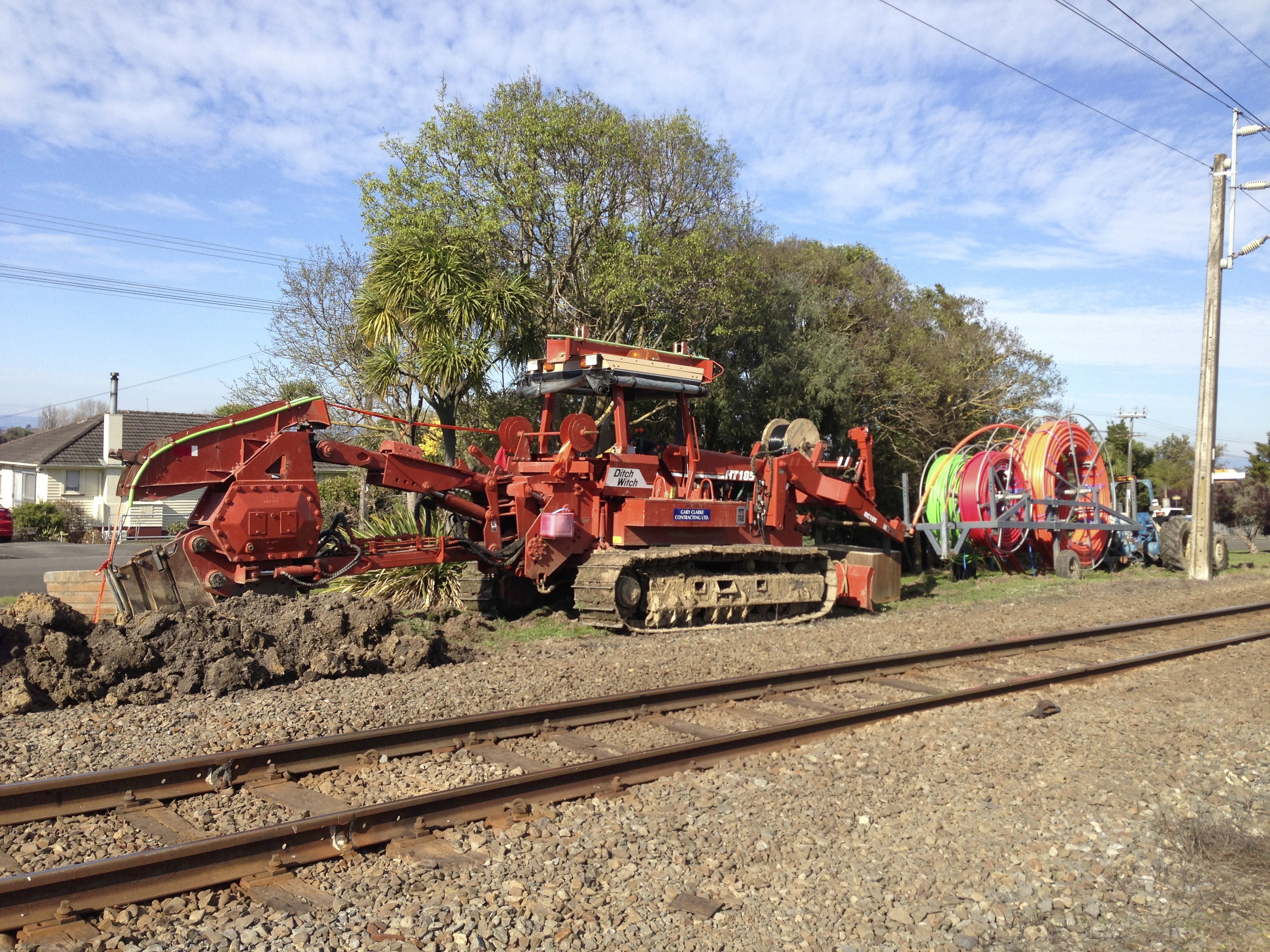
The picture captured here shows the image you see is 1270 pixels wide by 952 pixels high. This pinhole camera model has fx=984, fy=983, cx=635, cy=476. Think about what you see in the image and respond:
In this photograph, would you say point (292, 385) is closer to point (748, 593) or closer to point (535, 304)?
point (535, 304)

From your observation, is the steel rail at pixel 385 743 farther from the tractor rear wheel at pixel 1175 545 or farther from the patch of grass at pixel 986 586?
the tractor rear wheel at pixel 1175 545

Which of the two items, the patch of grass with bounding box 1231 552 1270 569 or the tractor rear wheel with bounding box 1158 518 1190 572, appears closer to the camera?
the tractor rear wheel with bounding box 1158 518 1190 572

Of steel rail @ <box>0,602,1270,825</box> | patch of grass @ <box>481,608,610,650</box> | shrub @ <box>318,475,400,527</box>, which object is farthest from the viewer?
shrub @ <box>318,475,400,527</box>

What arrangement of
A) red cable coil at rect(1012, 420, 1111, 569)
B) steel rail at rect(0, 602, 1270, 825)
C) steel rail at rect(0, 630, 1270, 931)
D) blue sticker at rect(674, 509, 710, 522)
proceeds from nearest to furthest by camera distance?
steel rail at rect(0, 630, 1270, 931)
steel rail at rect(0, 602, 1270, 825)
blue sticker at rect(674, 509, 710, 522)
red cable coil at rect(1012, 420, 1111, 569)

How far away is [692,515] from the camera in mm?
11953

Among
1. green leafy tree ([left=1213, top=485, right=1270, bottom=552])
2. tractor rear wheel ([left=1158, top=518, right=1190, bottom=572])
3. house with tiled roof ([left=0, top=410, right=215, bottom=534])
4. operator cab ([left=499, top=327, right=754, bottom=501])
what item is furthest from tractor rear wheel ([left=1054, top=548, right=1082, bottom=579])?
green leafy tree ([left=1213, top=485, right=1270, bottom=552])

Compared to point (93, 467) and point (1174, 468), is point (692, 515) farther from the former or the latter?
point (1174, 468)

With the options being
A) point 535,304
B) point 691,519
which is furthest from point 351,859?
point 535,304

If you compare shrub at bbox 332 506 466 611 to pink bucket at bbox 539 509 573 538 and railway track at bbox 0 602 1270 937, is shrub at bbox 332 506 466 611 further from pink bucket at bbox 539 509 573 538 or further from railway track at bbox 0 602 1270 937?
railway track at bbox 0 602 1270 937

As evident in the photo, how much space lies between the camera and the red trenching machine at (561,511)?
917 cm

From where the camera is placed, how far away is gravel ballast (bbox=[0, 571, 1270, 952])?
4.01 m

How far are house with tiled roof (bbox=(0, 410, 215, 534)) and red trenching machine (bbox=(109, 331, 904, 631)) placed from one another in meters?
23.5

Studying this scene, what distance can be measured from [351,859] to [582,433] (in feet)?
23.5

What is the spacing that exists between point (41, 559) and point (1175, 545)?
25442mm
